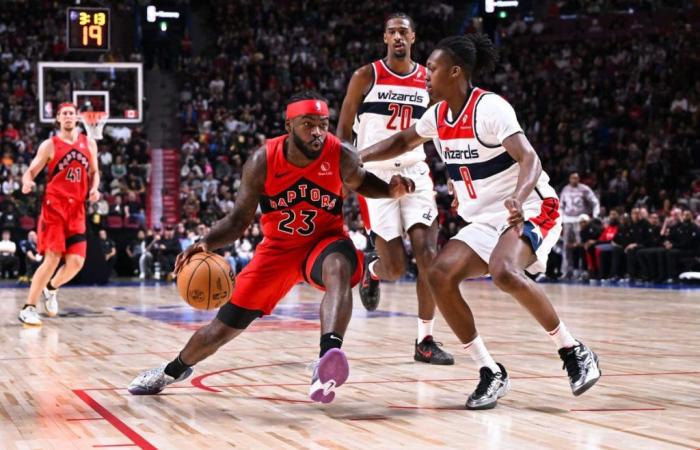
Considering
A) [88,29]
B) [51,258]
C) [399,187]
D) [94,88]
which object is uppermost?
[88,29]

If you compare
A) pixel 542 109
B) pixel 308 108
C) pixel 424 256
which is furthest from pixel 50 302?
pixel 542 109

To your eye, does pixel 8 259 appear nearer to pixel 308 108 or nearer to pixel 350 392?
pixel 350 392

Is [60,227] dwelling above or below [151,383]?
above

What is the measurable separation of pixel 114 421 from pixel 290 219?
4.57 feet

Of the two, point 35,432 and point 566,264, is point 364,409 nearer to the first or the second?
point 35,432

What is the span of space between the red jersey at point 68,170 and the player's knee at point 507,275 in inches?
246

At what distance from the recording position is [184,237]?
21.0 m

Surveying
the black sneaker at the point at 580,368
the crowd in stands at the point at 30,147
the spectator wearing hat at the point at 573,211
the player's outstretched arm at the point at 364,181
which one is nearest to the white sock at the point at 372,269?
the player's outstretched arm at the point at 364,181

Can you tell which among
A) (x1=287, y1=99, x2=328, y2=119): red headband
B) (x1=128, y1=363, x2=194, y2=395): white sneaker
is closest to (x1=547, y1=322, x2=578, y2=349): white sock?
(x1=287, y1=99, x2=328, y2=119): red headband

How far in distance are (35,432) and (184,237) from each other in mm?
16526

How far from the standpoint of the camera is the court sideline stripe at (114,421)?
14.0 feet

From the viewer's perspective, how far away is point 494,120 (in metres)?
5.49

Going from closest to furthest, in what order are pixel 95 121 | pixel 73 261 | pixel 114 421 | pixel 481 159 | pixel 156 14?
pixel 114 421 → pixel 481 159 → pixel 73 261 → pixel 95 121 → pixel 156 14

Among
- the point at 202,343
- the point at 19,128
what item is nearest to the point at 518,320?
the point at 202,343
